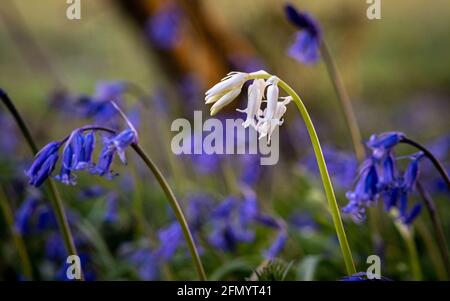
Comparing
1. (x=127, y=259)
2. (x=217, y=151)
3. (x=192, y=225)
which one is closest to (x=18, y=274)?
(x=127, y=259)

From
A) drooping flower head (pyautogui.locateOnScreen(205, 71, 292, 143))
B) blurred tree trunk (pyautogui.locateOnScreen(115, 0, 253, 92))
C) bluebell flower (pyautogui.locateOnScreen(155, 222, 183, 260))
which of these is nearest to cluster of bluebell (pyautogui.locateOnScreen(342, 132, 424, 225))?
drooping flower head (pyautogui.locateOnScreen(205, 71, 292, 143))

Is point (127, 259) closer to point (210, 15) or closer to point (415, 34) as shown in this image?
point (210, 15)

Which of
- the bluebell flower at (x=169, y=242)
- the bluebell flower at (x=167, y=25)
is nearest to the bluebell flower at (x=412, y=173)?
the bluebell flower at (x=169, y=242)

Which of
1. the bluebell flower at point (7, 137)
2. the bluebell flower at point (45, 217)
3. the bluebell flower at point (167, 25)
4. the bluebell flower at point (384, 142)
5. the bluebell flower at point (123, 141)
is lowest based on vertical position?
the bluebell flower at point (45, 217)

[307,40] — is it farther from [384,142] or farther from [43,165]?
[43,165]

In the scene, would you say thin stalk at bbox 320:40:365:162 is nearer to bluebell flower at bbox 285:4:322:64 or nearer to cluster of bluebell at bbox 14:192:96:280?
bluebell flower at bbox 285:4:322:64

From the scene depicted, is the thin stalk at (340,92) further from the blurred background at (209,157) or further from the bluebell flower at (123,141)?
the bluebell flower at (123,141)
